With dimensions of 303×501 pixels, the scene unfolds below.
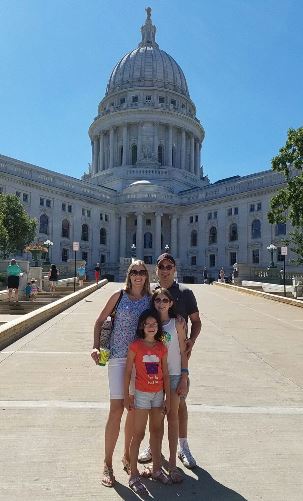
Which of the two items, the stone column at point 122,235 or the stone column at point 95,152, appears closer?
the stone column at point 122,235

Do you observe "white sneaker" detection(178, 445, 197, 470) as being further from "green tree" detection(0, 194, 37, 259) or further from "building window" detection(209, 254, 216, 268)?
"building window" detection(209, 254, 216, 268)

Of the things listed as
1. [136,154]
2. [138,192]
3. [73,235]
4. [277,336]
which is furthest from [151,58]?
[277,336]

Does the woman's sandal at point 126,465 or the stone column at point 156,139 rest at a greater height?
the stone column at point 156,139

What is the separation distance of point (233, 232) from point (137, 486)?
237 feet

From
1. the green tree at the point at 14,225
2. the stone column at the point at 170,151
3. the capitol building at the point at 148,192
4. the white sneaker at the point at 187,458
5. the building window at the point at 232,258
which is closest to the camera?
the white sneaker at the point at 187,458

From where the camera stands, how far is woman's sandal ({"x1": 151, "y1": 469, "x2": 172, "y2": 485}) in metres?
4.12

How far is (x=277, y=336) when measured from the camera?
13156 millimetres

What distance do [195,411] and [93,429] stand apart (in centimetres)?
146

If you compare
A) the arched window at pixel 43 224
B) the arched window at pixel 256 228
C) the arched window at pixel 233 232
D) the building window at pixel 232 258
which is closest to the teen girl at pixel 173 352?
the arched window at pixel 43 224

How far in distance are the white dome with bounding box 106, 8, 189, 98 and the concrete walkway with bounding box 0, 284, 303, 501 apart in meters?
95.4

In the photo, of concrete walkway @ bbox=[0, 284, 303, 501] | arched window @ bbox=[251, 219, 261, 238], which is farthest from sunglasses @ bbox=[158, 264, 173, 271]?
arched window @ bbox=[251, 219, 261, 238]

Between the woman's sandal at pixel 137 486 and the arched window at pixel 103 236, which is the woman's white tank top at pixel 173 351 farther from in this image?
the arched window at pixel 103 236

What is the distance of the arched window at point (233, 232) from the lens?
243 feet

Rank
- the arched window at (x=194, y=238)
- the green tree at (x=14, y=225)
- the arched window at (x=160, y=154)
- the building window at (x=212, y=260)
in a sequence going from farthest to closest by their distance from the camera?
1. the arched window at (x=160, y=154)
2. the arched window at (x=194, y=238)
3. the building window at (x=212, y=260)
4. the green tree at (x=14, y=225)
